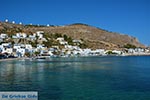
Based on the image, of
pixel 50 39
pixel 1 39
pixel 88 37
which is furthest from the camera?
pixel 88 37

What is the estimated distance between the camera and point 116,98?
24.0m

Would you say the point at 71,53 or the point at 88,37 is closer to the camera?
the point at 71,53

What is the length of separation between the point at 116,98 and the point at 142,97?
7.54 feet

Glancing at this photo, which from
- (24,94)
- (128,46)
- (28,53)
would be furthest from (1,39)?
(24,94)

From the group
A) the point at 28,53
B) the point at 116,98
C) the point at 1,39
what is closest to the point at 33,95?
the point at 116,98

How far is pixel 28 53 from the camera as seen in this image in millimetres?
113000

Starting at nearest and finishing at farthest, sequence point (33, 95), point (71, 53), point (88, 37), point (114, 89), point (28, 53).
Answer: point (33, 95) → point (114, 89) → point (28, 53) → point (71, 53) → point (88, 37)

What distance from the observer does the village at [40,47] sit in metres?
110

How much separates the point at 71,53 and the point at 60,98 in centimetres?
11666

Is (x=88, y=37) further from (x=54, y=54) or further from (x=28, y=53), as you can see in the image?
(x=28, y=53)

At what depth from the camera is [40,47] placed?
128375mm

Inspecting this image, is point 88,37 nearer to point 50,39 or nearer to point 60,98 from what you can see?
point 50,39

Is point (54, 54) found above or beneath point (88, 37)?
beneath

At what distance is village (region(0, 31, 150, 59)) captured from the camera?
360ft
